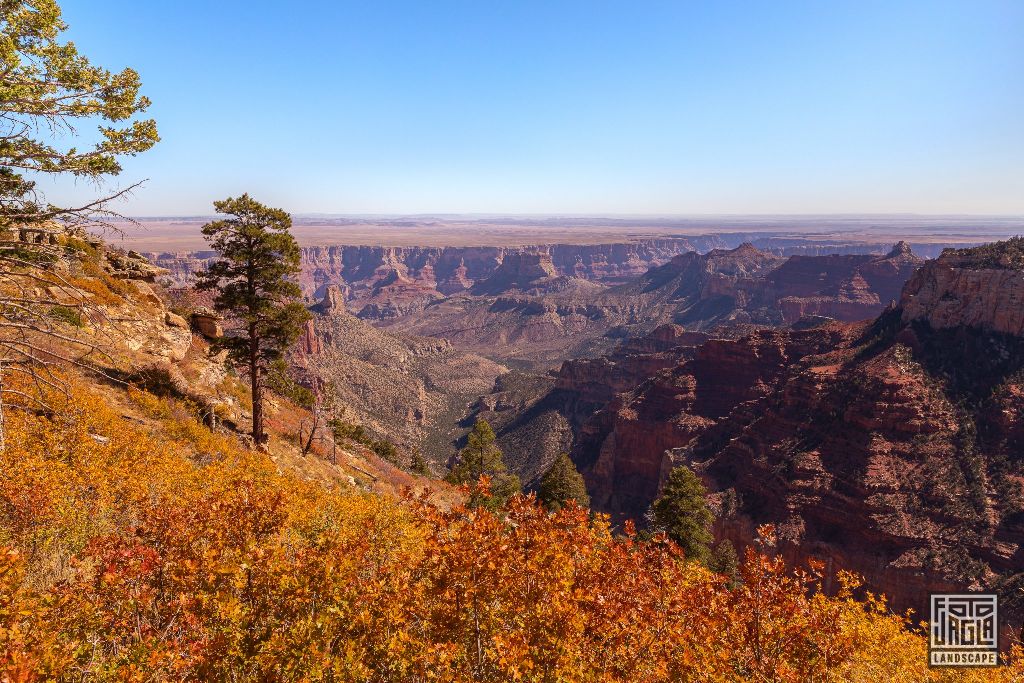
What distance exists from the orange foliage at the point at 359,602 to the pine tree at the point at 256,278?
1113 centimetres

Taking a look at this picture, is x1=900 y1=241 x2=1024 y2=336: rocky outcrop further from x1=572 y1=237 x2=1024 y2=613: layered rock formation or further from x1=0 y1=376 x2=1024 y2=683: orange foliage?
x1=0 y1=376 x2=1024 y2=683: orange foliage

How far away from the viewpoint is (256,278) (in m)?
22.8

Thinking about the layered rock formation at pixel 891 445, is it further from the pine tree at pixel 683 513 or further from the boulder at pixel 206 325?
the boulder at pixel 206 325

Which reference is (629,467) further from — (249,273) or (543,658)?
(543,658)

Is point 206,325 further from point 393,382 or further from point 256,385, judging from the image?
point 393,382

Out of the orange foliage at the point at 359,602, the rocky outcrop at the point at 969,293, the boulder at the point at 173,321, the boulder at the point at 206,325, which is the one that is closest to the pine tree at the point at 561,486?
the boulder at the point at 206,325

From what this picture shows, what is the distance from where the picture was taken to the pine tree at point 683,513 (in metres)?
38.9

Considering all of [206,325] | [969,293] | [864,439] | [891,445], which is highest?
[969,293]

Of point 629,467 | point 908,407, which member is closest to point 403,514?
point 908,407

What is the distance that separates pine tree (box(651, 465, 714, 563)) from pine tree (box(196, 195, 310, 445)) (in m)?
31.1

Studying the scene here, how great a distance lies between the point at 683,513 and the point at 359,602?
1492 inches

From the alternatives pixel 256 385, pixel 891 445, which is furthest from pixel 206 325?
pixel 891 445

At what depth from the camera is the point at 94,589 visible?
721 cm

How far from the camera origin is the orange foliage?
6461mm
